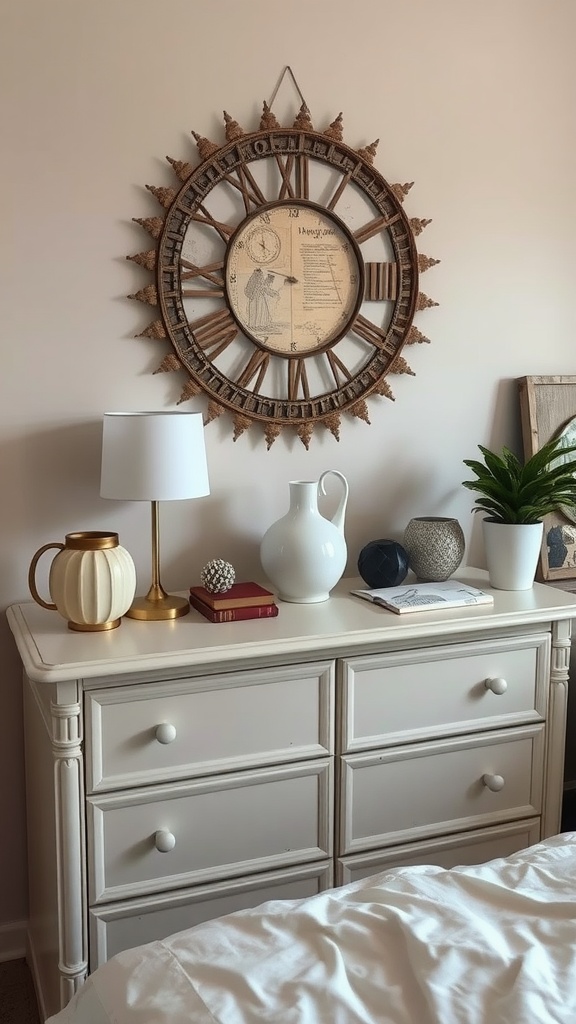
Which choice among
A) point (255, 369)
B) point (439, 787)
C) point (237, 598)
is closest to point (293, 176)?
point (255, 369)

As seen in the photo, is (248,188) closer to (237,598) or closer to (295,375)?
(295,375)

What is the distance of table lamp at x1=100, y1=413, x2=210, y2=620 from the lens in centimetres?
184

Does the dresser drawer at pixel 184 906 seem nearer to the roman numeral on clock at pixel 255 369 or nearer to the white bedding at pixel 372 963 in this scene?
the white bedding at pixel 372 963

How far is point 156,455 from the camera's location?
72.7 inches

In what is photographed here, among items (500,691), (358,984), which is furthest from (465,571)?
(358,984)

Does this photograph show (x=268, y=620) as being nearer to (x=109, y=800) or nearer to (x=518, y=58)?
(x=109, y=800)

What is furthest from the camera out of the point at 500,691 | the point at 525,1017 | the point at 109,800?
→ the point at 500,691

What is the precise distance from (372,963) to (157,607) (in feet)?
3.46

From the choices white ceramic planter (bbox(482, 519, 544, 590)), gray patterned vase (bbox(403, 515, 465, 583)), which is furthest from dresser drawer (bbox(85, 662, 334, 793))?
white ceramic planter (bbox(482, 519, 544, 590))

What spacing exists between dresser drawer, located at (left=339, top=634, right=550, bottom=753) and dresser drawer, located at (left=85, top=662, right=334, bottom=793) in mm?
71

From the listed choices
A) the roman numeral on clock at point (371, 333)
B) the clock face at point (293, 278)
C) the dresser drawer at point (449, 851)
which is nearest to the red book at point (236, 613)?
the dresser drawer at point (449, 851)

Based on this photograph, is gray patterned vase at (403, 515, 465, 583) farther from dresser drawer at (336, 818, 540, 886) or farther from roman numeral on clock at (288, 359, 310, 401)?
dresser drawer at (336, 818, 540, 886)

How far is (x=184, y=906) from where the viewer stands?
1.77 metres

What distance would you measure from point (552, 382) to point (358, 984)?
1906 millimetres
